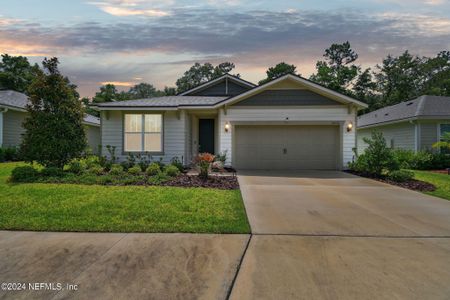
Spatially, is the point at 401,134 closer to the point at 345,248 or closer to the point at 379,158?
the point at 379,158

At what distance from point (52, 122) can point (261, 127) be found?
8725 millimetres

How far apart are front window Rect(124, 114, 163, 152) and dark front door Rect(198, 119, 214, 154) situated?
3038mm

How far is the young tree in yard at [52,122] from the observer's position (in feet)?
30.6

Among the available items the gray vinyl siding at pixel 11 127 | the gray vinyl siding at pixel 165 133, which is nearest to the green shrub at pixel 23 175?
the gray vinyl siding at pixel 165 133

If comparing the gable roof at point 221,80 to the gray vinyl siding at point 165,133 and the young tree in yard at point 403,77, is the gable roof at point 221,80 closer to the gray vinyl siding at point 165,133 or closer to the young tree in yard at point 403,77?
the gray vinyl siding at point 165,133

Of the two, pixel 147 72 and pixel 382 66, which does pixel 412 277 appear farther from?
pixel 382 66

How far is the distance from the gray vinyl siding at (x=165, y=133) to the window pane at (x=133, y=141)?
24 cm

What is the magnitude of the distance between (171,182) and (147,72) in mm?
13067

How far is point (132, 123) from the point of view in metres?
13.4

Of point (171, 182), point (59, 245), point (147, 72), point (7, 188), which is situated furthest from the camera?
point (147, 72)

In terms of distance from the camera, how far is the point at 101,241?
13.7 feet

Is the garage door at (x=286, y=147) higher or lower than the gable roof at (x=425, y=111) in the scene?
lower

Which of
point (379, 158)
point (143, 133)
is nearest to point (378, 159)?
point (379, 158)

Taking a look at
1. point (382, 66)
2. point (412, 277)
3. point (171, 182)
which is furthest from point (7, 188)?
point (382, 66)
